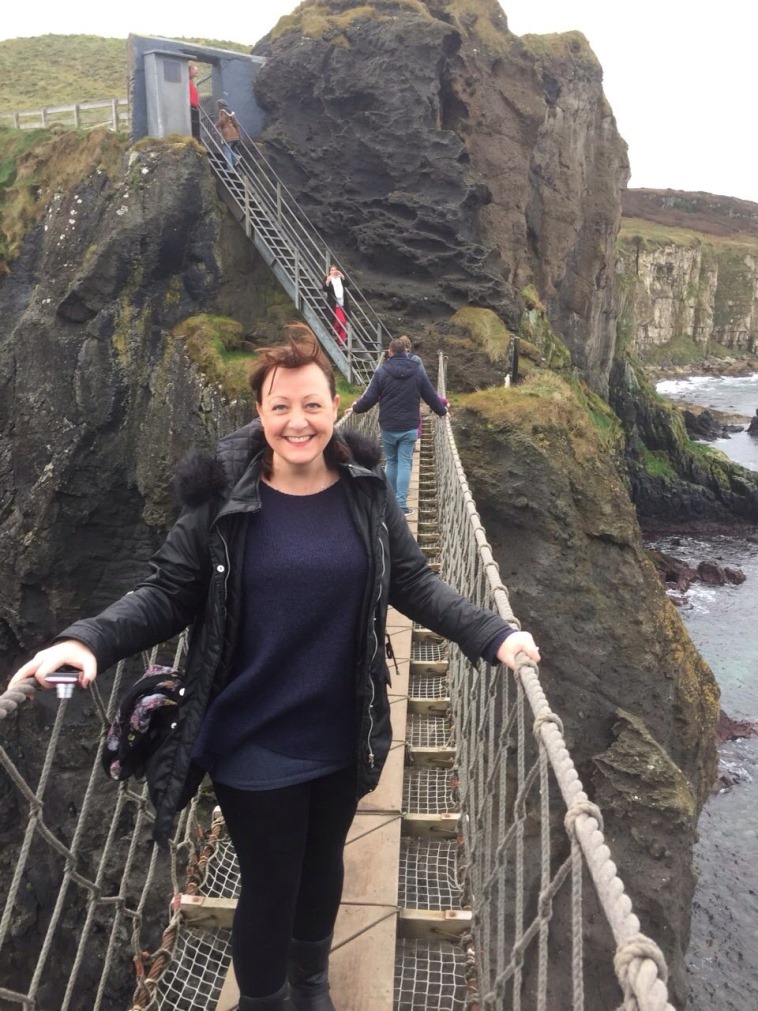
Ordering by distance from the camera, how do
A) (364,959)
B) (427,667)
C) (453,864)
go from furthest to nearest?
1. (427,667)
2. (453,864)
3. (364,959)

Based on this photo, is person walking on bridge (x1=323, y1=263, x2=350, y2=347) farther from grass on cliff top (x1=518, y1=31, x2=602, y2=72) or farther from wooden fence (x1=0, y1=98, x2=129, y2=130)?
grass on cliff top (x1=518, y1=31, x2=602, y2=72)

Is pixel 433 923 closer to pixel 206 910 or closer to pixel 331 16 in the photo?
pixel 206 910

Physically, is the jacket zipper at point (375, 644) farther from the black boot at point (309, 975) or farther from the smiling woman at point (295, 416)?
the black boot at point (309, 975)

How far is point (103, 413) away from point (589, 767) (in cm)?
824

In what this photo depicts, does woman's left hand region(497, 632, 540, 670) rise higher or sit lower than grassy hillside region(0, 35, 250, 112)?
lower

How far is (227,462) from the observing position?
192 centimetres

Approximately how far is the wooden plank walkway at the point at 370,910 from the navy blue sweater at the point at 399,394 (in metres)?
3.33

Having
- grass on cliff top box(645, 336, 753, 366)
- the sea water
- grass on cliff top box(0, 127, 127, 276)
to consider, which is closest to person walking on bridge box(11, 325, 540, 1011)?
the sea water

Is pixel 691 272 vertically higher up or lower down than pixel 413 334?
lower down

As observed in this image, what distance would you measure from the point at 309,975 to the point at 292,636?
1124 millimetres

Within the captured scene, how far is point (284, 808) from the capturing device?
1.84 metres

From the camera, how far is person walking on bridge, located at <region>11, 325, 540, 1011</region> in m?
1.79

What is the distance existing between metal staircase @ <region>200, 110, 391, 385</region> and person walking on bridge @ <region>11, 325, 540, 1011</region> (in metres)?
10.0

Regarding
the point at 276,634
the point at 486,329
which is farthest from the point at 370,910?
the point at 486,329
